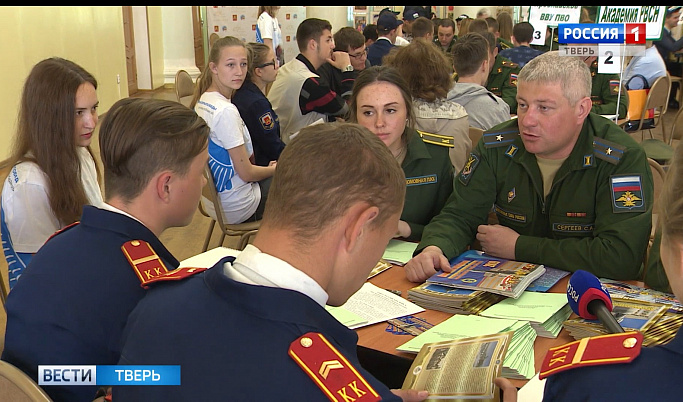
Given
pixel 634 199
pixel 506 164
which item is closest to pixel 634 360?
pixel 634 199

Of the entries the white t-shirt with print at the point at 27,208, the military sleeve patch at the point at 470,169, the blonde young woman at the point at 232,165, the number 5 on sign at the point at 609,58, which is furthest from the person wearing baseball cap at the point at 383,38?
the white t-shirt with print at the point at 27,208

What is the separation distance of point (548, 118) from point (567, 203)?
30 cm

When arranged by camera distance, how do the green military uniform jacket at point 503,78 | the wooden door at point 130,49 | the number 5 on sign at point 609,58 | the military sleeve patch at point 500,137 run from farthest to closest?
1. the wooden door at point 130,49
2. the green military uniform jacket at point 503,78
3. the number 5 on sign at point 609,58
4. the military sleeve patch at point 500,137

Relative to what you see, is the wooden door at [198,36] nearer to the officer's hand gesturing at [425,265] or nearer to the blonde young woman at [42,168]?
the blonde young woman at [42,168]

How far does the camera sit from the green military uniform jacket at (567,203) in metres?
2.07

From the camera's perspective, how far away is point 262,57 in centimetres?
459

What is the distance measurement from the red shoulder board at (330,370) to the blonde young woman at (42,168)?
59.7 inches

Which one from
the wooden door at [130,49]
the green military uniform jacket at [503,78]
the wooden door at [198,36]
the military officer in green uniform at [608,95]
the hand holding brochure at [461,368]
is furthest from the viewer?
the wooden door at [198,36]

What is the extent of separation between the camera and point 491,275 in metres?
1.95

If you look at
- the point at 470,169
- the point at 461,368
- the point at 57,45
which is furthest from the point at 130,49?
the point at 461,368

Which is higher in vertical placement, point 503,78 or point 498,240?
point 503,78

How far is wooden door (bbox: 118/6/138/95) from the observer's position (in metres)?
11.0

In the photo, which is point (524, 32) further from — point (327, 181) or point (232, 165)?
point (327, 181)

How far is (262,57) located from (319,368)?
3904mm
